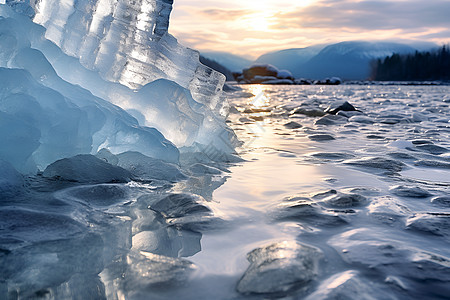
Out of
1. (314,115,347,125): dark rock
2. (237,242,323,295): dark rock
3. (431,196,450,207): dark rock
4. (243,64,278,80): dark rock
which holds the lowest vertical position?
(237,242,323,295): dark rock

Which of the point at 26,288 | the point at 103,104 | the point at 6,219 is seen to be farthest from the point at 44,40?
the point at 26,288

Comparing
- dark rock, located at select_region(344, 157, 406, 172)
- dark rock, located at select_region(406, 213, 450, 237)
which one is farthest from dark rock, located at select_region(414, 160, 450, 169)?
dark rock, located at select_region(406, 213, 450, 237)

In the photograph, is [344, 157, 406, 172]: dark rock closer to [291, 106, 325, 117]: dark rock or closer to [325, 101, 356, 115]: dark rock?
[291, 106, 325, 117]: dark rock

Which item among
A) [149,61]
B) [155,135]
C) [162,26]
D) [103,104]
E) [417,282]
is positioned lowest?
[417,282]

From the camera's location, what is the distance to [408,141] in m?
4.12

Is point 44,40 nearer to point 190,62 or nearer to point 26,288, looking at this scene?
point 190,62

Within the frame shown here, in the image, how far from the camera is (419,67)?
73.2 meters

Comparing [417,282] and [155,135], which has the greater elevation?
[155,135]

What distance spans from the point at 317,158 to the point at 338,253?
1.89 m

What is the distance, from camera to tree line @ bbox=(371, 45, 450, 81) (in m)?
71.6

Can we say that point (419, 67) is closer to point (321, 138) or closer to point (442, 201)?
point (321, 138)

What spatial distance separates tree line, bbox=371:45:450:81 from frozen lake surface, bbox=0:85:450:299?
7820 cm

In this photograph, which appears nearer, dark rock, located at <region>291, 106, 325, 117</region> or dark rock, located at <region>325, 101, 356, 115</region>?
dark rock, located at <region>291, 106, 325, 117</region>

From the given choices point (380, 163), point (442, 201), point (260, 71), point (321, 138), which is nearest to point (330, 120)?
point (321, 138)
